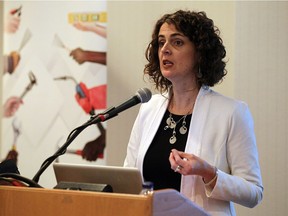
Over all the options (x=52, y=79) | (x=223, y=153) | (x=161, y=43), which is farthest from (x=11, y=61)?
(x=223, y=153)

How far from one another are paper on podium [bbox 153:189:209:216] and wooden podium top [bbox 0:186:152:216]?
24 mm

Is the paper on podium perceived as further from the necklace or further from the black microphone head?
the necklace

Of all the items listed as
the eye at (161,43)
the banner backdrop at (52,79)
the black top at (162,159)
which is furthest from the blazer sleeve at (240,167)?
the banner backdrop at (52,79)

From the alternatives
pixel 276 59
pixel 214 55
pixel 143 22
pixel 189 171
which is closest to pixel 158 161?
pixel 189 171

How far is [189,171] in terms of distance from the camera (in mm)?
1744

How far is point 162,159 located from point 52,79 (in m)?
2.03

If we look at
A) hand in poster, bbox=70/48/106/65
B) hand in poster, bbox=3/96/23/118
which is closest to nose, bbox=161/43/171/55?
hand in poster, bbox=70/48/106/65

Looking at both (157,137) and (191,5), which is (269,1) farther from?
(157,137)

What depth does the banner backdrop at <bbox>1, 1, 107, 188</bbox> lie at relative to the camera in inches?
145

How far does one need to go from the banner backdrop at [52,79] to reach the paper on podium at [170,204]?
2425mm

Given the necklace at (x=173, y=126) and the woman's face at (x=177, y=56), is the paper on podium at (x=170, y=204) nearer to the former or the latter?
the necklace at (x=173, y=126)

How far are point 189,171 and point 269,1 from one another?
1590 millimetres

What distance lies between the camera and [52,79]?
390cm

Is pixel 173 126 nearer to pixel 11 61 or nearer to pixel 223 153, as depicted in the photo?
pixel 223 153
